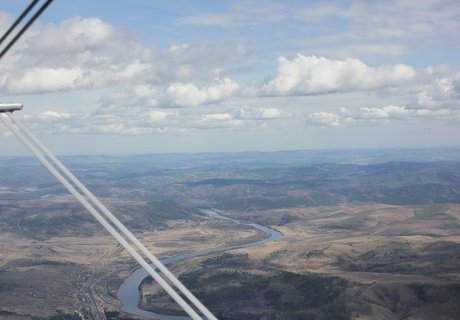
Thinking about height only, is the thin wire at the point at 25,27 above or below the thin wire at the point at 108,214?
above

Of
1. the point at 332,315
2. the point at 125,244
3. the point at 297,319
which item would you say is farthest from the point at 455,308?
the point at 125,244

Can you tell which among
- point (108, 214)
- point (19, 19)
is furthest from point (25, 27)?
point (108, 214)

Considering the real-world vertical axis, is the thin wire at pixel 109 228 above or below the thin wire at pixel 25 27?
below

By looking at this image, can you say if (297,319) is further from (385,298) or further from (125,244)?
(125,244)

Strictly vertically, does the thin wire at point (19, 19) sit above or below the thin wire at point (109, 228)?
above

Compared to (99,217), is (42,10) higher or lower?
higher

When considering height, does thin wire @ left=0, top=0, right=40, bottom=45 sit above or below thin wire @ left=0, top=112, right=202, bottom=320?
above

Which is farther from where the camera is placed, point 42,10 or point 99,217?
point 99,217

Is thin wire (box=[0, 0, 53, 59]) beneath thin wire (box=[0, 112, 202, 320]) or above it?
above

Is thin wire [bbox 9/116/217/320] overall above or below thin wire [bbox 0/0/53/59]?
below

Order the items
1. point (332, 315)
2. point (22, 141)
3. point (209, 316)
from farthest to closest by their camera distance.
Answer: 1. point (332, 315)
2. point (22, 141)
3. point (209, 316)

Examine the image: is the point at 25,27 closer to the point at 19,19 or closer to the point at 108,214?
the point at 19,19
